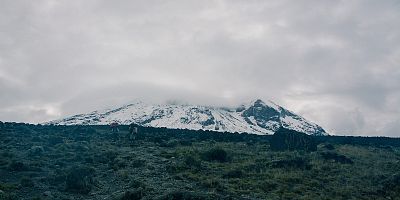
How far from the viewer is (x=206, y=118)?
550 ft

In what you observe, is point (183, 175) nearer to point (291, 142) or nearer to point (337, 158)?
point (337, 158)

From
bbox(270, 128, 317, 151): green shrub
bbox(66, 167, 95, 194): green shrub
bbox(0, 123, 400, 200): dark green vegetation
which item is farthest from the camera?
bbox(270, 128, 317, 151): green shrub

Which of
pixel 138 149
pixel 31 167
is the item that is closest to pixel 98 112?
pixel 138 149

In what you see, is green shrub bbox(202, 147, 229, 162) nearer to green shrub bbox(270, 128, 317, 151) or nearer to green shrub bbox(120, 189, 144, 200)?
green shrub bbox(270, 128, 317, 151)

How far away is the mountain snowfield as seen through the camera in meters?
156

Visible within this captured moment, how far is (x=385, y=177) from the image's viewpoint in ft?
123

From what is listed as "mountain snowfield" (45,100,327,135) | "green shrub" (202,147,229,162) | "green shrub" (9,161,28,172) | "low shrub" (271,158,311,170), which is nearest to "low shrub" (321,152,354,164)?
"low shrub" (271,158,311,170)

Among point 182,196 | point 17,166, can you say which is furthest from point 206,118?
point 182,196

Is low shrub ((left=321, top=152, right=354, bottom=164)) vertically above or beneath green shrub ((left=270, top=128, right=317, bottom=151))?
beneath

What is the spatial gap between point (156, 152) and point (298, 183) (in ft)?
71.8

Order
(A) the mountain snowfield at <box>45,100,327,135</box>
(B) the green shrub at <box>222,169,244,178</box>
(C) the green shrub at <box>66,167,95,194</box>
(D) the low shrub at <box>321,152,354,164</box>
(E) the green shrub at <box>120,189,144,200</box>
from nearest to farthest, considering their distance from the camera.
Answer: (E) the green shrub at <box>120,189,144,200</box> < (C) the green shrub at <box>66,167,95,194</box> < (B) the green shrub at <box>222,169,244,178</box> < (D) the low shrub at <box>321,152,354,164</box> < (A) the mountain snowfield at <box>45,100,327,135</box>

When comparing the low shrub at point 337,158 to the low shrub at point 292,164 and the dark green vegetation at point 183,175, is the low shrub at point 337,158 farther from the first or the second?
the low shrub at point 292,164

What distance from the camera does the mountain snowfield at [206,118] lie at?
155750mm

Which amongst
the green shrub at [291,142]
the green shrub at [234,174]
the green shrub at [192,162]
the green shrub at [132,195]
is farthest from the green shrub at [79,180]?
the green shrub at [291,142]
